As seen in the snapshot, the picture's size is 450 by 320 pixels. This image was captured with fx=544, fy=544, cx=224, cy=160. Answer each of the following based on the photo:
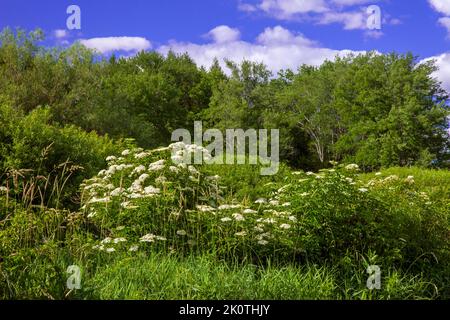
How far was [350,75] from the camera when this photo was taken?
3797 cm

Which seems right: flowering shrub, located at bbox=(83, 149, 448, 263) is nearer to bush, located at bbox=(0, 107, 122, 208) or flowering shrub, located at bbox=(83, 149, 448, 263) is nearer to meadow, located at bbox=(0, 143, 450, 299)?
meadow, located at bbox=(0, 143, 450, 299)

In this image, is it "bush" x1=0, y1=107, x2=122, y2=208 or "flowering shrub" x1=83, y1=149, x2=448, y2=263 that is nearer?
"flowering shrub" x1=83, y1=149, x2=448, y2=263

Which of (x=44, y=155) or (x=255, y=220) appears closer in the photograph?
(x=255, y=220)

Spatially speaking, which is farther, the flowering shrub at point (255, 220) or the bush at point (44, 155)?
the bush at point (44, 155)

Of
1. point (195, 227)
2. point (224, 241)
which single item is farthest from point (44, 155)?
point (224, 241)

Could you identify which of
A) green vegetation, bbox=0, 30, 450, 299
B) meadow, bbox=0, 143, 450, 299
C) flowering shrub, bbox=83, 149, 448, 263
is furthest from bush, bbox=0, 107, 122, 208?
flowering shrub, bbox=83, 149, 448, 263

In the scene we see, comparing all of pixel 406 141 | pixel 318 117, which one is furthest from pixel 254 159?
pixel 318 117

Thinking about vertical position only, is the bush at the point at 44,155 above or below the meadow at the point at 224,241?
above

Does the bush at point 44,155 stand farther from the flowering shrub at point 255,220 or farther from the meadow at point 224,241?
the flowering shrub at point 255,220

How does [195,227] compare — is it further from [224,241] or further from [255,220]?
[255,220]

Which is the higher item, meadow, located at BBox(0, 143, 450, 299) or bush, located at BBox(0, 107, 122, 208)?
bush, located at BBox(0, 107, 122, 208)

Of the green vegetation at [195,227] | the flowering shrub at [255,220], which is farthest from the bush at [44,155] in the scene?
the flowering shrub at [255,220]

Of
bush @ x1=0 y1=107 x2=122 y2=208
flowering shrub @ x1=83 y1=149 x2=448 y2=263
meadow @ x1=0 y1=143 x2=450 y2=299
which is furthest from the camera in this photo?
bush @ x1=0 y1=107 x2=122 y2=208
